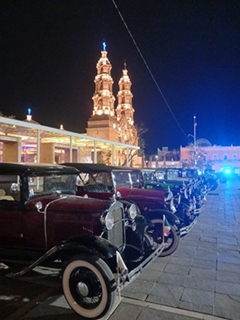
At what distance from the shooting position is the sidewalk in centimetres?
330

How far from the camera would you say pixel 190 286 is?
405 centimetres

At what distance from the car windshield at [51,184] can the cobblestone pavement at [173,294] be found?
1457 millimetres

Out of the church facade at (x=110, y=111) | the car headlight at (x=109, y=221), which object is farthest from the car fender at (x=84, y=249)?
the church facade at (x=110, y=111)

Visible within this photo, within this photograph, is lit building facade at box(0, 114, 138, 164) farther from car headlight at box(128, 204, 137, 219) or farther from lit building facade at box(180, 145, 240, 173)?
lit building facade at box(180, 145, 240, 173)

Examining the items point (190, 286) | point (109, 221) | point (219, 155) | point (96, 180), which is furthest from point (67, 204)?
point (219, 155)

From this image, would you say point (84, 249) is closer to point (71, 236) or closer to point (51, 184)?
point (71, 236)

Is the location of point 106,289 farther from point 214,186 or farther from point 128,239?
point 214,186

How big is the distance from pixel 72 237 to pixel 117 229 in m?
0.73

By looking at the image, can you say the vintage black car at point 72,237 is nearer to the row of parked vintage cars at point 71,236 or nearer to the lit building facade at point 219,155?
the row of parked vintage cars at point 71,236

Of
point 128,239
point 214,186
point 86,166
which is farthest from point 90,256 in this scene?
point 214,186

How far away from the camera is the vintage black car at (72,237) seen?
10.7ft

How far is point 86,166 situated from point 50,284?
3.70 m

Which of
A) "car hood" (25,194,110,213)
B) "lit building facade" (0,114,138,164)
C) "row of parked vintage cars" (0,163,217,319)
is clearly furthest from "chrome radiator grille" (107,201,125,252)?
"lit building facade" (0,114,138,164)

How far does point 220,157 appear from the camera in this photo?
6306cm
